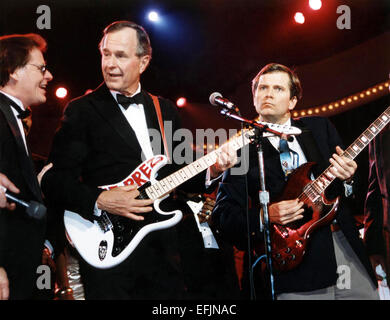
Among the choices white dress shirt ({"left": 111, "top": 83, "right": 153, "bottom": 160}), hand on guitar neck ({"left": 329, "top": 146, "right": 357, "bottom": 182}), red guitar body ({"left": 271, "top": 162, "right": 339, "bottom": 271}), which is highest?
white dress shirt ({"left": 111, "top": 83, "right": 153, "bottom": 160})

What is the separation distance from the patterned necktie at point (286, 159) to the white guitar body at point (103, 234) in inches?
31.4

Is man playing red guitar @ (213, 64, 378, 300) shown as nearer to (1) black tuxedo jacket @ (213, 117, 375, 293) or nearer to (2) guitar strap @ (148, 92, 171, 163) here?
(1) black tuxedo jacket @ (213, 117, 375, 293)

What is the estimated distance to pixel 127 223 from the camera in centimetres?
250

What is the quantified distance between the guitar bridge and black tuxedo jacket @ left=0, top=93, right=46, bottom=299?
308mm

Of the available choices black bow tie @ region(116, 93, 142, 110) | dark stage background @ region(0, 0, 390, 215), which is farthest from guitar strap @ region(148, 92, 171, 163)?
dark stage background @ region(0, 0, 390, 215)

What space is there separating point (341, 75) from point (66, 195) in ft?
10.2

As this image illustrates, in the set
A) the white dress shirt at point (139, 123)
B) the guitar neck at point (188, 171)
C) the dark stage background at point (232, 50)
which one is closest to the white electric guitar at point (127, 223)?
the guitar neck at point (188, 171)

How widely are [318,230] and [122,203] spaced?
120 centimetres

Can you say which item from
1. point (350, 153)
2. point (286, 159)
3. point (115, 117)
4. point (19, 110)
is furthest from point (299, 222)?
point (19, 110)

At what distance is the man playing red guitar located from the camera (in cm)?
257

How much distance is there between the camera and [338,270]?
8.66ft

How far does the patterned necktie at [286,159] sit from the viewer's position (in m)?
2.84
